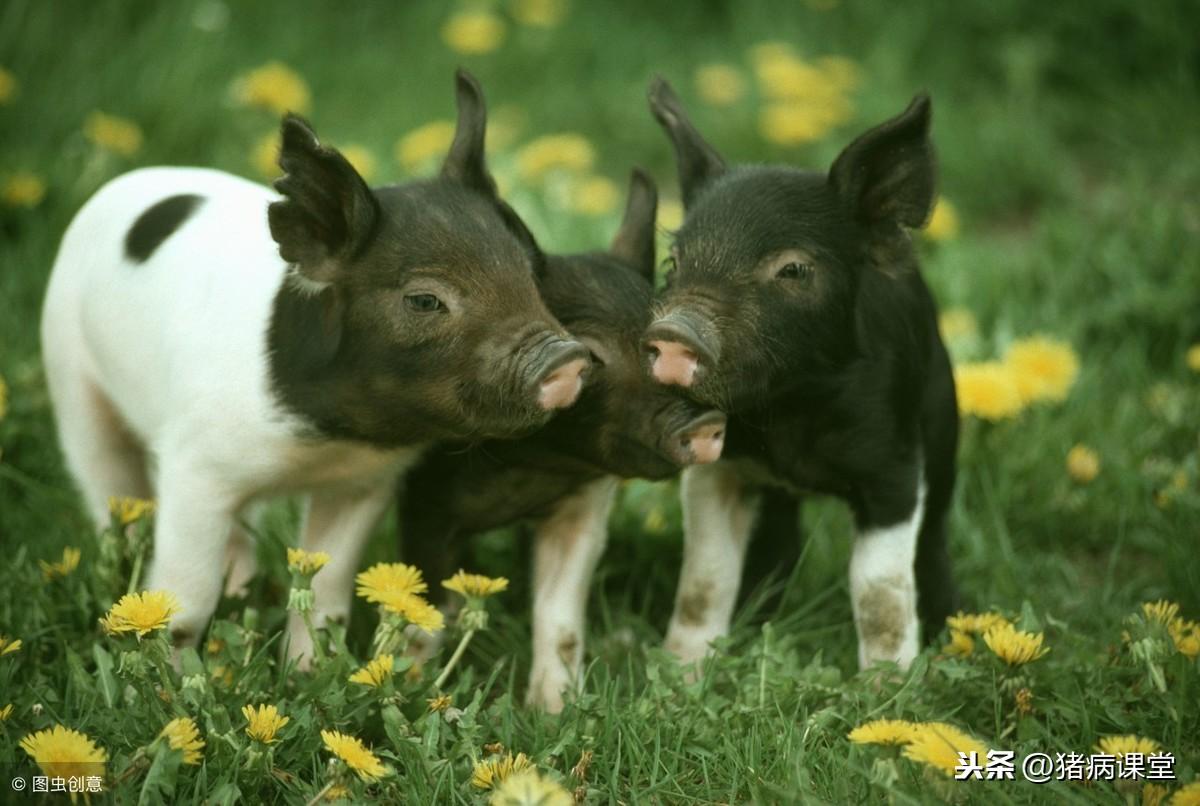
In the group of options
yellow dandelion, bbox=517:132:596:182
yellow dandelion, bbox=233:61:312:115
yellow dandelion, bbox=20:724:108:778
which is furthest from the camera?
yellow dandelion, bbox=517:132:596:182

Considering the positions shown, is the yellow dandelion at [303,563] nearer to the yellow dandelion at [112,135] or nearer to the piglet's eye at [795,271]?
the piglet's eye at [795,271]

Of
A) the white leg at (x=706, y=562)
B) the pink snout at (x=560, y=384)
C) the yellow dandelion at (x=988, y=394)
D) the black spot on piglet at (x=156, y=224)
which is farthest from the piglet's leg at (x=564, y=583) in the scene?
the yellow dandelion at (x=988, y=394)

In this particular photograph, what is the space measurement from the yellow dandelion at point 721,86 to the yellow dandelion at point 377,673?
4.75 metres

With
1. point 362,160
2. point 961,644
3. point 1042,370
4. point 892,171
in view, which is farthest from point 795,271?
point 362,160

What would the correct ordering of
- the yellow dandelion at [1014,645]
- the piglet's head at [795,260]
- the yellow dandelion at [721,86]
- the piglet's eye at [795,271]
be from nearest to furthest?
the yellow dandelion at [1014,645], the piglet's head at [795,260], the piglet's eye at [795,271], the yellow dandelion at [721,86]

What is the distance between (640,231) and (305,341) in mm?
947

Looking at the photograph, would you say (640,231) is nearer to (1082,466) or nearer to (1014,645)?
(1014,645)

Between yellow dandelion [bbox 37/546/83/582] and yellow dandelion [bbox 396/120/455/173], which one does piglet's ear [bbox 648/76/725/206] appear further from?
yellow dandelion [bbox 396/120/455/173]

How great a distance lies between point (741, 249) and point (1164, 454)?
7.06 ft

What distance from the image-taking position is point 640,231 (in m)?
4.03

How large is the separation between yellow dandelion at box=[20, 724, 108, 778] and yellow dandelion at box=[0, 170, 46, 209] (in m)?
3.42

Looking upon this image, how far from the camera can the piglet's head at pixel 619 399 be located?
3.49 meters

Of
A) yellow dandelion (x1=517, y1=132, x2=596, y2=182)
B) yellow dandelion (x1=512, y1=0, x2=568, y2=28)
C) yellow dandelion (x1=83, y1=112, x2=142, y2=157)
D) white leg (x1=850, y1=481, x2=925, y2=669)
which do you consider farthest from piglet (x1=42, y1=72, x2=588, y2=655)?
yellow dandelion (x1=512, y1=0, x2=568, y2=28)

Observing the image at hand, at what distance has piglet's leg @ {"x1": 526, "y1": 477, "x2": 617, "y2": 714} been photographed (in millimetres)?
3928
